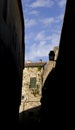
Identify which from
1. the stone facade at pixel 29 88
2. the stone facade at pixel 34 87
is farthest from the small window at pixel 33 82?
the stone facade at pixel 29 88

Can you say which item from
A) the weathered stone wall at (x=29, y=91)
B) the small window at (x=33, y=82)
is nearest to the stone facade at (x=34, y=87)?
the weathered stone wall at (x=29, y=91)

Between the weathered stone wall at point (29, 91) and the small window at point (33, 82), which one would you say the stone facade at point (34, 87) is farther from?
the small window at point (33, 82)

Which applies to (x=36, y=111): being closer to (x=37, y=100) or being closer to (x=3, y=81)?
(x=37, y=100)

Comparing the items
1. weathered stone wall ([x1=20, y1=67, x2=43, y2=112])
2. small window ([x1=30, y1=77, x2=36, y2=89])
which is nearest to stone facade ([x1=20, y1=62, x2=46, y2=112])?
weathered stone wall ([x1=20, y1=67, x2=43, y2=112])

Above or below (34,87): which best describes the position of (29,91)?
below

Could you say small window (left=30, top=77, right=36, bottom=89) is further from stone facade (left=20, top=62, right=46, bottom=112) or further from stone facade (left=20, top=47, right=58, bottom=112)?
stone facade (left=20, top=47, right=58, bottom=112)

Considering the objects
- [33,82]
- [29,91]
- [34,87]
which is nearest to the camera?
[29,91]

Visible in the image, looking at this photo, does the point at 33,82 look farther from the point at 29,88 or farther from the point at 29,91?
the point at 29,91

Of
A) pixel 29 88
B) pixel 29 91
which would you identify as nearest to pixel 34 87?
pixel 29 88

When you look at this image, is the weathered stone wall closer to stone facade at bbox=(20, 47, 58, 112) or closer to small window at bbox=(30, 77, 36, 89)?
stone facade at bbox=(20, 47, 58, 112)

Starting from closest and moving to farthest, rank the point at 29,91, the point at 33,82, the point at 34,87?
the point at 29,91, the point at 34,87, the point at 33,82

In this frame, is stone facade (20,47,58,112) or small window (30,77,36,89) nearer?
stone facade (20,47,58,112)

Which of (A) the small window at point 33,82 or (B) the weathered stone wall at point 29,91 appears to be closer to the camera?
(B) the weathered stone wall at point 29,91

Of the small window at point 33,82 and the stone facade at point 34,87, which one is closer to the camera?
the stone facade at point 34,87
